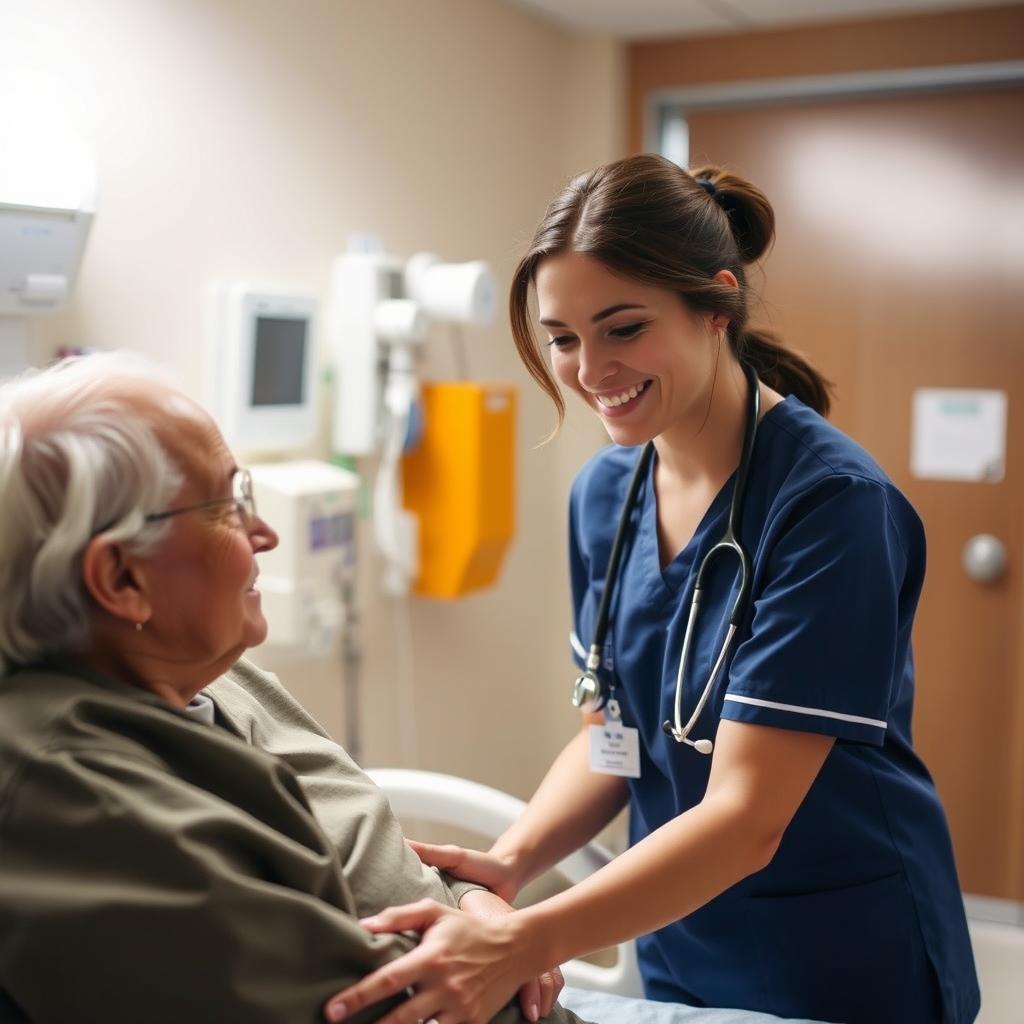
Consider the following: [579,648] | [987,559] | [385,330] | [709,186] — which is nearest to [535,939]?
[579,648]

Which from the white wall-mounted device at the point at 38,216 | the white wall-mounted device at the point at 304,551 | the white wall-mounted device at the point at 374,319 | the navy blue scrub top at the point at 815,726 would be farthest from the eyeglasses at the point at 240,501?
the white wall-mounted device at the point at 374,319

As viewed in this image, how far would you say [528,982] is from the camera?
113 centimetres

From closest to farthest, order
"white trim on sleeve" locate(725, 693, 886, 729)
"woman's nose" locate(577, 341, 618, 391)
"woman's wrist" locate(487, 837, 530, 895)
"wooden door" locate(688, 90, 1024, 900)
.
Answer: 1. "white trim on sleeve" locate(725, 693, 886, 729)
2. "woman's nose" locate(577, 341, 618, 391)
3. "woman's wrist" locate(487, 837, 530, 895)
4. "wooden door" locate(688, 90, 1024, 900)

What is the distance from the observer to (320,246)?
7.99 ft

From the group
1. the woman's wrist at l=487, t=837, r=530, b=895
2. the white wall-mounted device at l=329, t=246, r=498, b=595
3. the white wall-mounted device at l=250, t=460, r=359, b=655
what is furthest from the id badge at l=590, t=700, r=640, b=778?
the white wall-mounted device at l=329, t=246, r=498, b=595

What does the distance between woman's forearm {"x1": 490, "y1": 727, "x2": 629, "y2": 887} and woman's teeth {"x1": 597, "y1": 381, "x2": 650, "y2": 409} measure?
43 centimetres

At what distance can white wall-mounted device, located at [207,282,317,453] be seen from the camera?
2.16 metres

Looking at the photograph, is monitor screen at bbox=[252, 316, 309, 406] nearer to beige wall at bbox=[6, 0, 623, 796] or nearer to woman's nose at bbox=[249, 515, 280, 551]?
beige wall at bbox=[6, 0, 623, 796]

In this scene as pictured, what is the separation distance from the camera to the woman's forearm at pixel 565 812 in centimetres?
149

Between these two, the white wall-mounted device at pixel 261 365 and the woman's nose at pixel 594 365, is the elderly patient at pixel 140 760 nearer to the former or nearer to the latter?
the woman's nose at pixel 594 365

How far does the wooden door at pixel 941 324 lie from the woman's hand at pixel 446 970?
2.20 metres

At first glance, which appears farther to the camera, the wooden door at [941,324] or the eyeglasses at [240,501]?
the wooden door at [941,324]

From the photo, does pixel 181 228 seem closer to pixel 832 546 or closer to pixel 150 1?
pixel 150 1

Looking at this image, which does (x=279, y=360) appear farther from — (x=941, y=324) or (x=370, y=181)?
(x=941, y=324)
